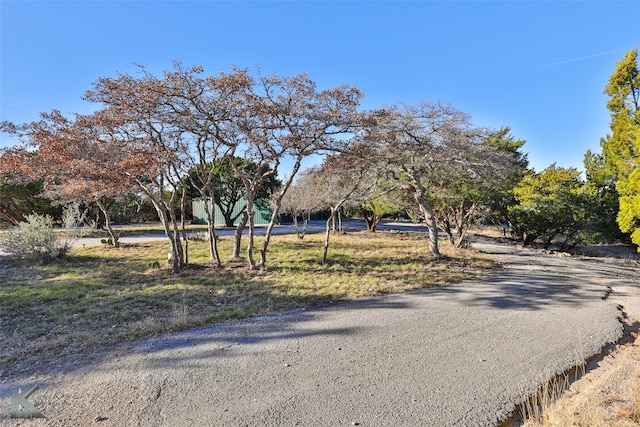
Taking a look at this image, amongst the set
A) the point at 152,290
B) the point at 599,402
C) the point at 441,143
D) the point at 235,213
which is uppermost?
the point at 441,143

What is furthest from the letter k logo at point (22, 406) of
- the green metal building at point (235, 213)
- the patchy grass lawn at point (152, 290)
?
the green metal building at point (235, 213)

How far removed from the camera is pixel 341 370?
2.75 m

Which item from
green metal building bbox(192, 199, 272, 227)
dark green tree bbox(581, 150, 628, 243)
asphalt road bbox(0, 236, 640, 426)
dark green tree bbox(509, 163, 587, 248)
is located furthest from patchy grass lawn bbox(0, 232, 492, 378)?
green metal building bbox(192, 199, 272, 227)

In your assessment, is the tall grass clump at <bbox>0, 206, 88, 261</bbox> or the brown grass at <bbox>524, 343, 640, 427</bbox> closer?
the brown grass at <bbox>524, 343, 640, 427</bbox>

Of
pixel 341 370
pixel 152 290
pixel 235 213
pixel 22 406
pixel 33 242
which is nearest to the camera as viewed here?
pixel 22 406

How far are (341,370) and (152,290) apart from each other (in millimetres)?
4389

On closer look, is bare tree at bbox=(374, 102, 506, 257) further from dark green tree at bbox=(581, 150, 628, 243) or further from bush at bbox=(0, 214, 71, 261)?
bush at bbox=(0, 214, 71, 261)

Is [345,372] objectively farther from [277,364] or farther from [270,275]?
[270,275]

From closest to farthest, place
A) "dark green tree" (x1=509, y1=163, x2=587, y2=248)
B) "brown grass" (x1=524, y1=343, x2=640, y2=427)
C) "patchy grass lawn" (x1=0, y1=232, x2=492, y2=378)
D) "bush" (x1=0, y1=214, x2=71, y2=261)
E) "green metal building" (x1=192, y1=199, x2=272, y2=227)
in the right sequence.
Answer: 1. "brown grass" (x1=524, y1=343, x2=640, y2=427)
2. "patchy grass lawn" (x1=0, y1=232, x2=492, y2=378)
3. "bush" (x1=0, y1=214, x2=71, y2=261)
4. "dark green tree" (x1=509, y1=163, x2=587, y2=248)
5. "green metal building" (x1=192, y1=199, x2=272, y2=227)

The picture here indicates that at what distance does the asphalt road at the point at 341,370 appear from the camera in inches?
85.4

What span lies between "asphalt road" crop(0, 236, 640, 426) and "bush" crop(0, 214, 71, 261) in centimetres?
786

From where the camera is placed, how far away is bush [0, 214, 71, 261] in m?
8.42

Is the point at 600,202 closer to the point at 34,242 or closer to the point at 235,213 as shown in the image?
the point at 34,242

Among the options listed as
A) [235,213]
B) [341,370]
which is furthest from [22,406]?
[235,213]
